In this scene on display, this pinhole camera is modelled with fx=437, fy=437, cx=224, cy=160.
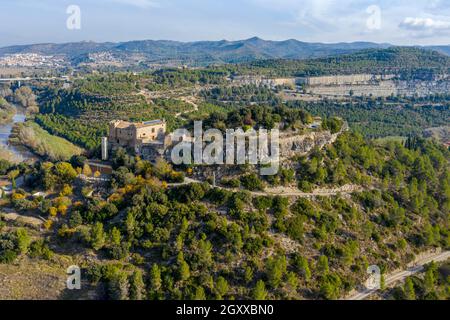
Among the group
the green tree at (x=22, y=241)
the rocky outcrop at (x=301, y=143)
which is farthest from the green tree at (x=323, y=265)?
the green tree at (x=22, y=241)

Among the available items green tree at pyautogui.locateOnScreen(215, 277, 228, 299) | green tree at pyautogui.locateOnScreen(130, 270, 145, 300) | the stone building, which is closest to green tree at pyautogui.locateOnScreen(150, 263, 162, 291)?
green tree at pyautogui.locateOnScreen(130, 270, 145, 300)

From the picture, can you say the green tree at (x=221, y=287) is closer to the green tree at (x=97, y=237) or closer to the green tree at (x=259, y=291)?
the green tree at (x=259, y=291)

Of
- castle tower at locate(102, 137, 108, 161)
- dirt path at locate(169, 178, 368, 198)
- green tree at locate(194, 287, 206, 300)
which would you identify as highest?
castle tower at locate(102, 137, 108, 161)

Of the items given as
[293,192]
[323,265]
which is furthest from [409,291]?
[293,192]

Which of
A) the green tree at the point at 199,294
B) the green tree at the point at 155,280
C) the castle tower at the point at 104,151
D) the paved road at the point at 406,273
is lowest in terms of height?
the paved road at the point at 406,273

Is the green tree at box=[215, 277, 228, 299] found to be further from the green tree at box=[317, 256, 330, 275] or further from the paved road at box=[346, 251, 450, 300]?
the paved road at box=[346, 251, 450, 300]
